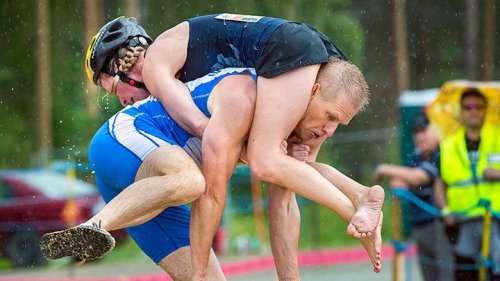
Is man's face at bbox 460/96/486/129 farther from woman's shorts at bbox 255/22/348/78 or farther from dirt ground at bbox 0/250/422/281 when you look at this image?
woman's shorts at bbox 255/22/348/78

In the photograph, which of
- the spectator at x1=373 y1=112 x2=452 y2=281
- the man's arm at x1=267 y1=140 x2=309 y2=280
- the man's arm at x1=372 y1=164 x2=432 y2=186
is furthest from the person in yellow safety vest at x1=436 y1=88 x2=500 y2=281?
the man's arm at x1=267 y1=140 x2=309 y2=280

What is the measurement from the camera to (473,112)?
33.3 ft

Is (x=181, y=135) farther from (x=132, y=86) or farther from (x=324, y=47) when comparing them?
(x=324, y=47)

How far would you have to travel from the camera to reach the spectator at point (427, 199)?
10.6m

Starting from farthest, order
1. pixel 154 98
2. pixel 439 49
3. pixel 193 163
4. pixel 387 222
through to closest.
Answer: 1. pixel 439 49
2. pixel 387 222
3. pixel 154 98
4. pixel 193 163

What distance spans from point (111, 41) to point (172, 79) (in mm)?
417

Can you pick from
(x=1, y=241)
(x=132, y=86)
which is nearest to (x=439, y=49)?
(x=1, y=241)

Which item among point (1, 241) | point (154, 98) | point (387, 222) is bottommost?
point (387, 222)

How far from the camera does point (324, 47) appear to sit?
5559 millimetres

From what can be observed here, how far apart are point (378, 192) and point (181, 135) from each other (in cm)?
98

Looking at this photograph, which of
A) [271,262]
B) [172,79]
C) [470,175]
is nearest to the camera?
[172,79]

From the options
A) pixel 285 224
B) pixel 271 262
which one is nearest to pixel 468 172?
pixel 285 224

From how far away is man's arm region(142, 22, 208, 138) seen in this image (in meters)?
5.53

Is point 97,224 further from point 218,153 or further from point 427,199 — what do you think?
point 427,199
